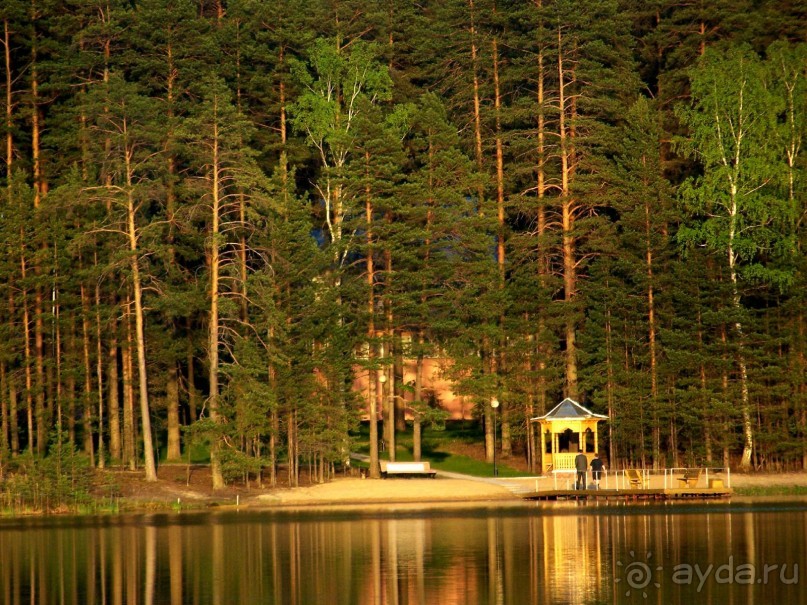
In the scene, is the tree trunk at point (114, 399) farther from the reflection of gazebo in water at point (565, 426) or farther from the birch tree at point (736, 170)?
the birch tree at point (736, 170)

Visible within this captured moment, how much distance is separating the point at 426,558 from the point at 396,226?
3137cm

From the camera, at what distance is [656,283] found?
64.8 metres

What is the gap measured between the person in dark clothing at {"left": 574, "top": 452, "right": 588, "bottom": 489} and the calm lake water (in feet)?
18.2

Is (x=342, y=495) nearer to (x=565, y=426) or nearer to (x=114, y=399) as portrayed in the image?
(x=565, y=426)

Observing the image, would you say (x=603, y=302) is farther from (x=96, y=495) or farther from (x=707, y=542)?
(x=707, y=542)

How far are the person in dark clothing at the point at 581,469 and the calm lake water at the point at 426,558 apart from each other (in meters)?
5.55

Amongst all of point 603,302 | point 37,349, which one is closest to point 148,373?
point 37,349

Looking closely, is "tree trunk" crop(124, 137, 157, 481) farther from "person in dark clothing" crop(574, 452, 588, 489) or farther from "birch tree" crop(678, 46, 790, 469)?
"birch tree" crop(678, 46, 790, 469)

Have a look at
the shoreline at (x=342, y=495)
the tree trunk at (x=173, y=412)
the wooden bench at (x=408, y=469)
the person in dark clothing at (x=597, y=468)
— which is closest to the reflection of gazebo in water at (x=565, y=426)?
the shoreline at (x=342, y=495)

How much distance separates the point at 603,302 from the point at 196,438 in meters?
20.3

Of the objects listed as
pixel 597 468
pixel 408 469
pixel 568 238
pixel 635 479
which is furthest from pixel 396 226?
pixel 635 479

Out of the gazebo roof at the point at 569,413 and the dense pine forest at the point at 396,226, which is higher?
the dense pine forest at the point at 396,226

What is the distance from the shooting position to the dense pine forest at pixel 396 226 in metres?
61.7

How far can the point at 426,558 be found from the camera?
34.3 m
